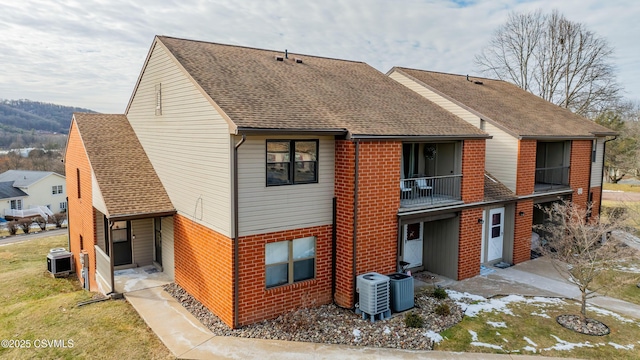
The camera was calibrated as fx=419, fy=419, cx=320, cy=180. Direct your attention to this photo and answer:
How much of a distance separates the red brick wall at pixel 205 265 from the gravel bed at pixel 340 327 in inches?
17.3

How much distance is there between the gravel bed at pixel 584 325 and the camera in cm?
1007

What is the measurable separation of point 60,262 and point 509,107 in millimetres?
20603

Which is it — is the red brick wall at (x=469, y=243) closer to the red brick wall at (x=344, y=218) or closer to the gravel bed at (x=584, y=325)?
the gravel bed at (x=584, y=325)

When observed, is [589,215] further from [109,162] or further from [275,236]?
[109,162]

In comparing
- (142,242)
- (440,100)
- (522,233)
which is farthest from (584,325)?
(142,242)

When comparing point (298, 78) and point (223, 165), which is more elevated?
point (298, 78)

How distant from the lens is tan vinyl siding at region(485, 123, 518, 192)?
50.7 feet

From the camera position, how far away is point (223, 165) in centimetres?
991

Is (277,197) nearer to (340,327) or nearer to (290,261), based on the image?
(290,261)

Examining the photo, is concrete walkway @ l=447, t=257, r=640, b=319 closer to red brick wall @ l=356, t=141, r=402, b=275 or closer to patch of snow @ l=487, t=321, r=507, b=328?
patch of snow @ l=487, t=321, r=507, b=328

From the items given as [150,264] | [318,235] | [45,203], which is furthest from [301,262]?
[45,203]

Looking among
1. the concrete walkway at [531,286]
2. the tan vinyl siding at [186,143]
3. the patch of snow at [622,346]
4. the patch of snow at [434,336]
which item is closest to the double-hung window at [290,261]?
the tan vinyl siding at [186,143]

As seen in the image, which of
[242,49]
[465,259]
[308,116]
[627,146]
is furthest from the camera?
[627,146]

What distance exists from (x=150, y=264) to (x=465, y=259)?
36.5 ft
